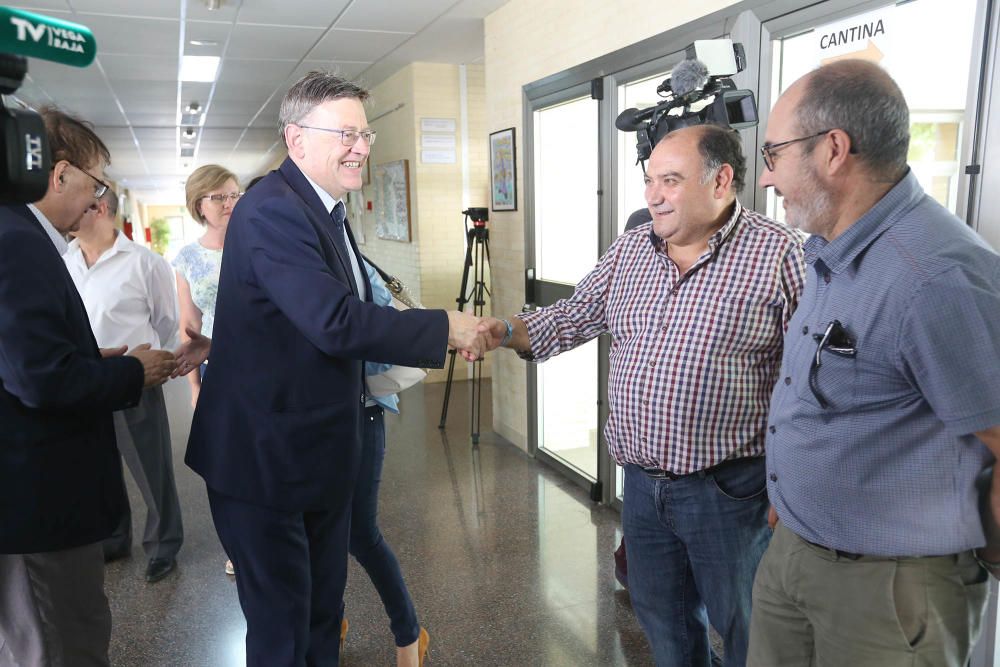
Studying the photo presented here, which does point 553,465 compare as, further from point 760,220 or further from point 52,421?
point 52,421

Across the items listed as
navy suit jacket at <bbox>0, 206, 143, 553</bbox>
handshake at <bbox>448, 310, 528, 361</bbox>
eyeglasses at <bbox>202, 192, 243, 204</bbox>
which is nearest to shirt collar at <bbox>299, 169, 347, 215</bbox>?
handshake at <bbox>448, 310, 528, 361</bbox>

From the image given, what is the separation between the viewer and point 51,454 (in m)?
1.53

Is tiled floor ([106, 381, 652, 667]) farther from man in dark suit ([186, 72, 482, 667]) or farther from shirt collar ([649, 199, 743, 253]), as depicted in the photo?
shirt collar ([649, 199, 743, 253])

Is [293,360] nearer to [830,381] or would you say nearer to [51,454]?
[51,454]

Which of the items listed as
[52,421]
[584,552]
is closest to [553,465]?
[584,552]

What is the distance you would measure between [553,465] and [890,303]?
3257mm

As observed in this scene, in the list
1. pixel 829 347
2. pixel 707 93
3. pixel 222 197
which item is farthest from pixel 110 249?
pixel 829 347

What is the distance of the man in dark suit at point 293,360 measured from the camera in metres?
1.53

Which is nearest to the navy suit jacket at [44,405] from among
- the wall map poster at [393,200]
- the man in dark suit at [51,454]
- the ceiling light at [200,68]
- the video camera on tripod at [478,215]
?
the man in dark suit at [51,454]

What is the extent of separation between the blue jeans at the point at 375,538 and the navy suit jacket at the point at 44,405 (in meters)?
0.68

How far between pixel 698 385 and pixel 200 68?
5.80 meters

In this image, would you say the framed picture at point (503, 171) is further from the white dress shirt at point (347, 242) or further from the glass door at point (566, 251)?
the white dress shirt at point (347, 242)

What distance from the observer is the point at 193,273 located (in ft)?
9.70

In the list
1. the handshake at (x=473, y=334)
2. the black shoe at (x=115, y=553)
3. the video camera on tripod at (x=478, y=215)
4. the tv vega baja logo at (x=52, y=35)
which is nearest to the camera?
the tv vega baja logo at (x=52, y=35)
